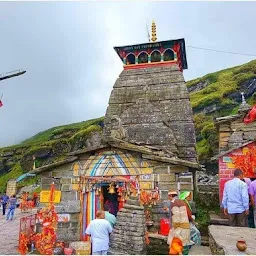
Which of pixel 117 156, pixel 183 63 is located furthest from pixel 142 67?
pixel 117 156

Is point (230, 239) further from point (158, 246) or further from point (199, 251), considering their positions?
point (158, 246)

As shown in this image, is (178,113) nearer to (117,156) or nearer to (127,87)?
(127,87)

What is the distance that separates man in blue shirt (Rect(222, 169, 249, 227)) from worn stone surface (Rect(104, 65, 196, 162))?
6.98 metres

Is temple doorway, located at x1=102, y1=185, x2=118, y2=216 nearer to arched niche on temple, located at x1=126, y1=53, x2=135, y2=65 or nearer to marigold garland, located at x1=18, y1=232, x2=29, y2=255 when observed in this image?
marigold garland, located at x1=18, y1=232, x2=29, y2=255

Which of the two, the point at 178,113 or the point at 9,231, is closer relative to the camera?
the point at 9,231

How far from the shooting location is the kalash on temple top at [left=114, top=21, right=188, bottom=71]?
19.2 metres

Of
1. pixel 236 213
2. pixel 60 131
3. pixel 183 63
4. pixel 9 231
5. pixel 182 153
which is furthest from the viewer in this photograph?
pixel 60 131

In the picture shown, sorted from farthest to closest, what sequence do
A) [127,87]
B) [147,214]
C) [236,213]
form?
1. [127,87]
2. [147,214]
3. [236,213]

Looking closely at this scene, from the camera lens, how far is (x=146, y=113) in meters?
17.4

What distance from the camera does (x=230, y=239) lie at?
6195 mm

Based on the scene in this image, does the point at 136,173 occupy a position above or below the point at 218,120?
below

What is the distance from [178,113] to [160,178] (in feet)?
25.8

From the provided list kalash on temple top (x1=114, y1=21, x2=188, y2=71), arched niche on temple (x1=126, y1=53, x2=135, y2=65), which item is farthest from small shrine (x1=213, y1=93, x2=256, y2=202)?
arched niche on temple (x1=126, y1=53, x2=135, y2=65)

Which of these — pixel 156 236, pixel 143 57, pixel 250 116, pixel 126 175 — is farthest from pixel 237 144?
pixel 143 57
